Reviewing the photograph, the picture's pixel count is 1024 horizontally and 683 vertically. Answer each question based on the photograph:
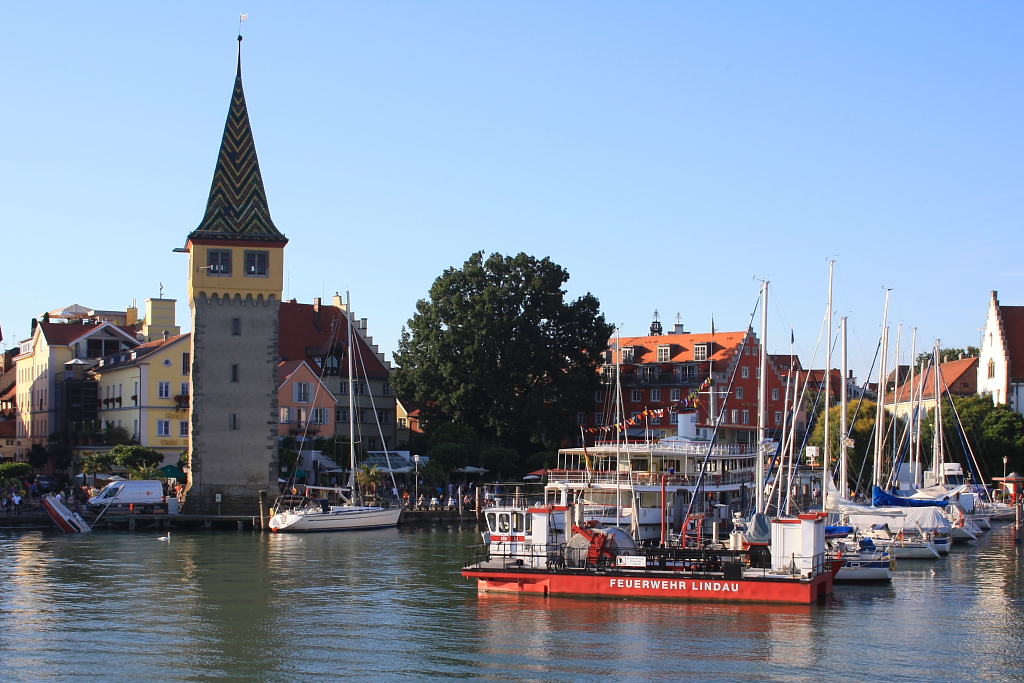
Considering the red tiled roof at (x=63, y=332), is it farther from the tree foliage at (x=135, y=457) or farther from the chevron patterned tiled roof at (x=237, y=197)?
the chevron patterned tiled roof at (x=237, y=197)

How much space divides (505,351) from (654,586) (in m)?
49.3

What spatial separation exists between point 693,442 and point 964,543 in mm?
14651

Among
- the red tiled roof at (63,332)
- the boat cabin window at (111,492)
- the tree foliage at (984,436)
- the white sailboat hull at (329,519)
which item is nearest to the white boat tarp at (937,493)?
the tree foliage at (984,436)

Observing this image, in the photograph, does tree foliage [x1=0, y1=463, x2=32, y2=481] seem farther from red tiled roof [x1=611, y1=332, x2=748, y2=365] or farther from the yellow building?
red tiled roof [x1=611, y1=332, x2=748, y2=365]

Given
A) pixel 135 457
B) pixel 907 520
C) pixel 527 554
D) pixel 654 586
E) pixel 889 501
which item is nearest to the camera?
pixel 654 586

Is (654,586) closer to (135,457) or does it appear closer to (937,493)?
(937,493)

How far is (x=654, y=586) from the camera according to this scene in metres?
37.8

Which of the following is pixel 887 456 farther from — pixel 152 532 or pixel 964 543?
pixel 152 532

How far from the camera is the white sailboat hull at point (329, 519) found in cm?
6669

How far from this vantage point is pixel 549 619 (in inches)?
1400

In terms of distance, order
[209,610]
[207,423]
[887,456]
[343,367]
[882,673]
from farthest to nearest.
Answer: [343,367] < [887,456] < [207,423] < [209,610] < [882,673]

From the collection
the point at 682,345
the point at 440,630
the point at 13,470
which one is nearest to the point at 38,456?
the point at 13,470

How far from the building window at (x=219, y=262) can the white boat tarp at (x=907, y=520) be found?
36.0 m

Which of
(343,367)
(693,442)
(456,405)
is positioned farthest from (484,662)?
(343,367)
